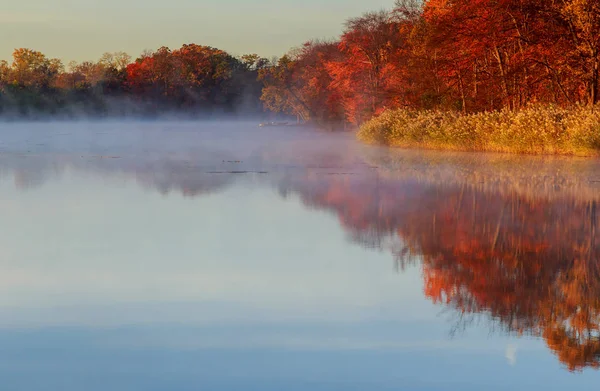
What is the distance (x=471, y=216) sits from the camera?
15.6m

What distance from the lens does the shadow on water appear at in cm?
840

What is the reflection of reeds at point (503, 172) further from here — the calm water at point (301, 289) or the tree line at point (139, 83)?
the tree line at point (139, 83)

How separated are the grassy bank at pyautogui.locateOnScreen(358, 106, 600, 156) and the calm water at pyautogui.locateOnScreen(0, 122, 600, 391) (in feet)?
37.5

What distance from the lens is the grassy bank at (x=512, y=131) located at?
31.9 metres

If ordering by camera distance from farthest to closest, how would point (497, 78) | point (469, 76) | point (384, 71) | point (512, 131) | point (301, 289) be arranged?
point (384, 71), point (469, 76), point (497, 78), point (512, 131), point (301, 289)

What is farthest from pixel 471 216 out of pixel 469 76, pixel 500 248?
pixel 469 76

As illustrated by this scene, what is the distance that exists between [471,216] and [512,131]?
1989cm

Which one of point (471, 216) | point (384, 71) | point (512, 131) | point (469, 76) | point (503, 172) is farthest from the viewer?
point (384, 71)

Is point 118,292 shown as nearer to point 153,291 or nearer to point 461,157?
point 153,291

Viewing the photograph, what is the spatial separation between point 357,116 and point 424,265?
6190 cm

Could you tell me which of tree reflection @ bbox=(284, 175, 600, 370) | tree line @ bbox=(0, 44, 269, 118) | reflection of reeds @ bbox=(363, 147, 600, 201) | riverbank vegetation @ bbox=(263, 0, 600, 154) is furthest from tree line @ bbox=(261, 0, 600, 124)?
tree line @ bbox=(0, 44, 269, 118)

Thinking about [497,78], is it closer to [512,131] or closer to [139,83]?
[512,131]

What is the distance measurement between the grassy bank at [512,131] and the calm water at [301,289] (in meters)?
11.4

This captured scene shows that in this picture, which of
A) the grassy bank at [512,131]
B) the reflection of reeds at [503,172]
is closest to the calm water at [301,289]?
the reflection of reeds at [503,172]
